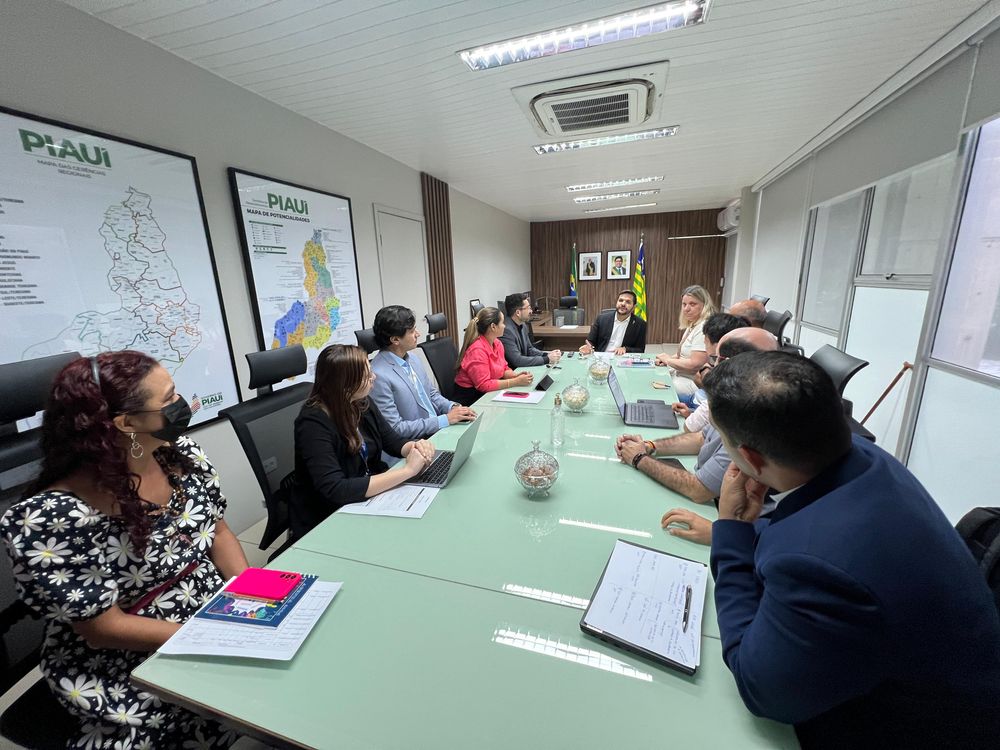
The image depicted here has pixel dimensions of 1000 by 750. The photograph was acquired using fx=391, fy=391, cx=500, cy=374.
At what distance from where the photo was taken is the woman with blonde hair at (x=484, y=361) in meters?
2.90

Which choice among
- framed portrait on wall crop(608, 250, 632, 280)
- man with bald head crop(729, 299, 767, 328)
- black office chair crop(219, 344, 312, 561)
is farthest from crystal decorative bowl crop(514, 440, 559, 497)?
framed portrait on wall crop(608, 250, 632, 280)

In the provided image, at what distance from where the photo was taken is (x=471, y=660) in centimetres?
81

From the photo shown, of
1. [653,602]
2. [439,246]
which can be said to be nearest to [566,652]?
[653,602]

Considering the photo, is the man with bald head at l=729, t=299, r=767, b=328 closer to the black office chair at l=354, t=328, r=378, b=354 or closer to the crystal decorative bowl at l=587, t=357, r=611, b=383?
the crystal decorative bowl at l=587, t=357, r=611, b=383

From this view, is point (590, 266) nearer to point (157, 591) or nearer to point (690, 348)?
point (690, 348)

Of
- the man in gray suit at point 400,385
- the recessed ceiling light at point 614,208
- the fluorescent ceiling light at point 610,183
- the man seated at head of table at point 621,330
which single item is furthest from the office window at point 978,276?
the recessed ceiling light at point 614,208

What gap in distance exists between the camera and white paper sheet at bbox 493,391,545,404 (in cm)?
251

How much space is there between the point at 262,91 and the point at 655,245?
7587 millimetres

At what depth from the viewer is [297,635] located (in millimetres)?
859

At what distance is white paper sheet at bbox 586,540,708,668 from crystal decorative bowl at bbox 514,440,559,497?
1.16ft

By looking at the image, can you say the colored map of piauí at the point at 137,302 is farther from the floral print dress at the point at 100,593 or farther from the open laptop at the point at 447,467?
the open laptop at the point at 447,467

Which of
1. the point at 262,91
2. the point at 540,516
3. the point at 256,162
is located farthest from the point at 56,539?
the point at 262,91

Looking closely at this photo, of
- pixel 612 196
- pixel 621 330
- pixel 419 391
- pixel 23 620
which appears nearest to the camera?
pixel 23 620

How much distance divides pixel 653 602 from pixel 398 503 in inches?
34.0
